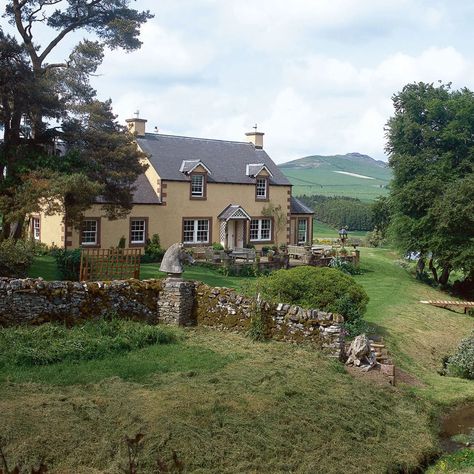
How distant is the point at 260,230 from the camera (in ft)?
133

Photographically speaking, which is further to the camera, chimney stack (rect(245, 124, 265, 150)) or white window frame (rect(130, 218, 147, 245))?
chimney stack (rect(245, 124, 265, 150))

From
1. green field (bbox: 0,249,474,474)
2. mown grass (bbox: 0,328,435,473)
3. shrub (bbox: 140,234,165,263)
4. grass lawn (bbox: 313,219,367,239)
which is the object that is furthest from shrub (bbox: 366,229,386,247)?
mown grass (bbox: 0,328,435,473)

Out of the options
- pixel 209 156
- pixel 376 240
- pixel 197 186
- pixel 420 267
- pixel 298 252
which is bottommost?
pixel 420 267

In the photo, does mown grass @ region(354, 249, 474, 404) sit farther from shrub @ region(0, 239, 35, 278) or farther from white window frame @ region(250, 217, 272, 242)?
shrub @ region(0, 239, 35, 278)

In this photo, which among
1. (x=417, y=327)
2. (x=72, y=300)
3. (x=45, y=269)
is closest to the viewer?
(x=72, y=300)

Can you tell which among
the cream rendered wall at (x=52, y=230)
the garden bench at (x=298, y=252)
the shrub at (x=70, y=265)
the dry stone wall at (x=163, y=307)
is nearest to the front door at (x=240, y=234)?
the garden bench at (x=298, y=252)

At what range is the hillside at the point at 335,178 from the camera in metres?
131

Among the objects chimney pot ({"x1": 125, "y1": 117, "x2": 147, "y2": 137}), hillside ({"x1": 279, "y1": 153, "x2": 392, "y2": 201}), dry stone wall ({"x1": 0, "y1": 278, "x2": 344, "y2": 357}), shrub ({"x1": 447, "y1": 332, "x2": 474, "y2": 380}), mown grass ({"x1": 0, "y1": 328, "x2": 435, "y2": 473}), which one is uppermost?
hillside ({"x1": 279, "y1": 153, "x2": 392, "y2": 201})

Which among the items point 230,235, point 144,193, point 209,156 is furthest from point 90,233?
point 209,156

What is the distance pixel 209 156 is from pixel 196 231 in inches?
216

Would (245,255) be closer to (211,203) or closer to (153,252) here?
(153,252)

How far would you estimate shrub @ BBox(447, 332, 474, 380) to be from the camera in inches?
733

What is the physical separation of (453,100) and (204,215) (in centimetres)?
1666

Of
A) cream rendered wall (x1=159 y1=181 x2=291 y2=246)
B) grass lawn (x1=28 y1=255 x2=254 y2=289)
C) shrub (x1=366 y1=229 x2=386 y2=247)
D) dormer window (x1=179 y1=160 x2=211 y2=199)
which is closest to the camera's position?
grass lawn (x1=28 y1=255 x2=254 y2=289)
